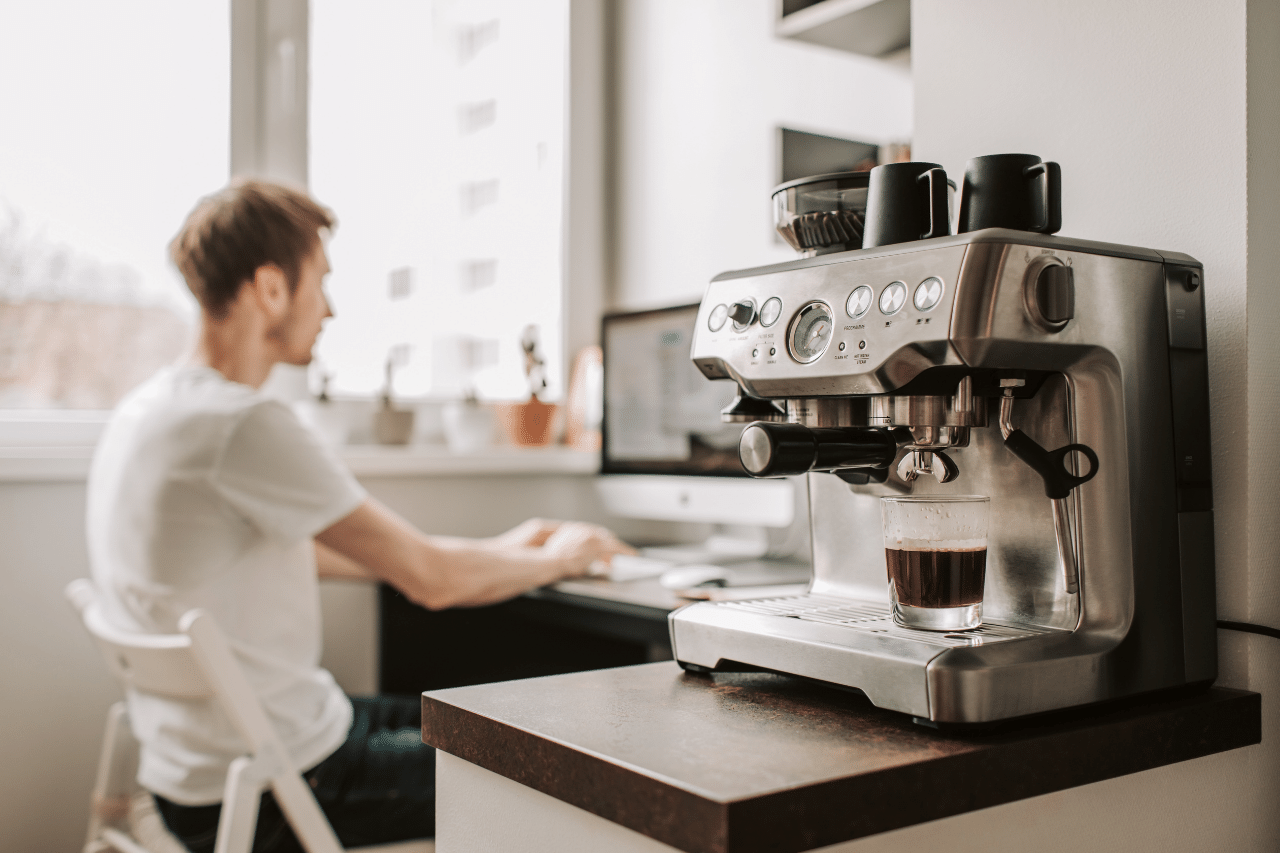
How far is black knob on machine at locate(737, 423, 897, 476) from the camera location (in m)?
0.77

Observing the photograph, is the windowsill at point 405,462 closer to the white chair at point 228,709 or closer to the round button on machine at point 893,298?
the white chair at point 228,709

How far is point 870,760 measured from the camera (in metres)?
0.64

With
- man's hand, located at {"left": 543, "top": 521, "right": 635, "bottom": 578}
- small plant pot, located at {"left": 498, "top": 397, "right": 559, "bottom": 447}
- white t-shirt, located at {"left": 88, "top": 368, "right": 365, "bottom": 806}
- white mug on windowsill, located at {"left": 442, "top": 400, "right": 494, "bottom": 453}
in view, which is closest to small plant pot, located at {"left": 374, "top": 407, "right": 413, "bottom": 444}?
white mug on windowsill, located at {"left": 442, "top": 400, "right": 494, "bottom": 453}

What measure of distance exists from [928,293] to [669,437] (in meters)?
1.38

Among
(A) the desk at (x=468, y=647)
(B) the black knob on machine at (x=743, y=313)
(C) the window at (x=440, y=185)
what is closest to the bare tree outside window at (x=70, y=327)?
(C) the window at (x=440, y=185)

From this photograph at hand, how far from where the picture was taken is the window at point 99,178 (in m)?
2.08

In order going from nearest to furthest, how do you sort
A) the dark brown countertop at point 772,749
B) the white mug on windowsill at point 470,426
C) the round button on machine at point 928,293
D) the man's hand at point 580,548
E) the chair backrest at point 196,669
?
the dark brown countertop at point 772,749
the round button on machine at point 928,293
the chair backrest at point 196,669
the man's hand at point 580,548
the white mug on windowsill at point 470,426

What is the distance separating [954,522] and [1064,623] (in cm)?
12

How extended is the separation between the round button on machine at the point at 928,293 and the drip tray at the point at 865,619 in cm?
23

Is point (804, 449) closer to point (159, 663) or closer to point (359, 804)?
point (159, 663)

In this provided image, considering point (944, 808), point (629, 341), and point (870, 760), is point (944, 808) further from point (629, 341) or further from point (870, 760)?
point (629, 341)

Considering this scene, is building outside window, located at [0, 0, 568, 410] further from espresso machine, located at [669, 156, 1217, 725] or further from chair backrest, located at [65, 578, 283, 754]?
espresso machine, located at [669, 156, 1217, 725]

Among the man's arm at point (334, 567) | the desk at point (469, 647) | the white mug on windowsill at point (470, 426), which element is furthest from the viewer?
the white mug on windowsill at point (470, 426)

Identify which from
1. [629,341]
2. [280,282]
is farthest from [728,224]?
[280,282]
